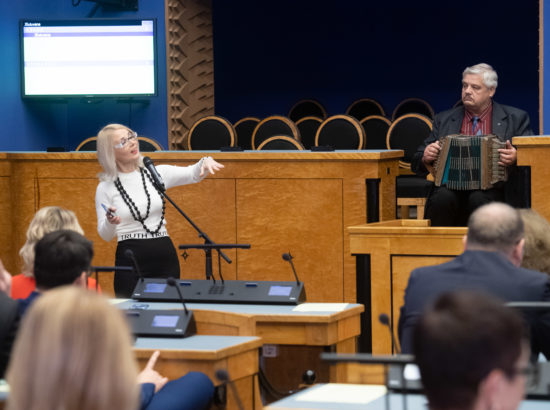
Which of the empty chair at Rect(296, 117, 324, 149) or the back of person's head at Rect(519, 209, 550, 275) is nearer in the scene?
the back of person's head at Rect(519, 209, 550, 275)

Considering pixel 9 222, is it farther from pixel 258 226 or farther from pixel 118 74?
pixel 118 74

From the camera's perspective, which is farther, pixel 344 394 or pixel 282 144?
pixel 282 144

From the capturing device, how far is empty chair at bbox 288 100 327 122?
35.9 feet

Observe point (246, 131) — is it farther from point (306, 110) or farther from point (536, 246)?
point (536, 246)

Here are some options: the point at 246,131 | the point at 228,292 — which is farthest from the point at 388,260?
the point at 246,131

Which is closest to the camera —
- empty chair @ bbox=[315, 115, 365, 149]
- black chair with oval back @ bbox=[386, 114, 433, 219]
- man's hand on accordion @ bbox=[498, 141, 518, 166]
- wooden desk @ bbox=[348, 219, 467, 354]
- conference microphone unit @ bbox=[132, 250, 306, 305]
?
conference microphone unit @ bbox=[132, 250, 306, 305]

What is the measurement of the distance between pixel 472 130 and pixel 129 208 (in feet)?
7.64

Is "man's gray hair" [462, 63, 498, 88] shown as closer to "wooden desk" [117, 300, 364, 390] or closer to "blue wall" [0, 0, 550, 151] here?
"wooden desk" [117, 300, 364, 390]

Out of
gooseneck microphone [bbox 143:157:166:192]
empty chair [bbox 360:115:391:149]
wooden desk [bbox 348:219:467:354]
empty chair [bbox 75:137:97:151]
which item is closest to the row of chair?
empty chair [bbox 360:115:391:149]

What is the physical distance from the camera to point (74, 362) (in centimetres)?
132

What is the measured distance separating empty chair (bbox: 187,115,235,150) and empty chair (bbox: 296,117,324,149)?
1.76 m

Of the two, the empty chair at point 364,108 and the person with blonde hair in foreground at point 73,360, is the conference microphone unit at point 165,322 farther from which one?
the empty chair at point 364,108

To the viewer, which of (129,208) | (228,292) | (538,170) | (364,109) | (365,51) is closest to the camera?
(228,292)

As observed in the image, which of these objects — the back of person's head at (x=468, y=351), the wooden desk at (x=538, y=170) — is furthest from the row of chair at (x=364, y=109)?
the back of person's head at (x=468, y=351)
